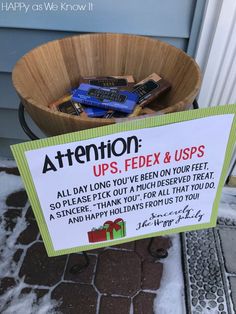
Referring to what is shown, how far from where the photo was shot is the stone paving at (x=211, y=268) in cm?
109

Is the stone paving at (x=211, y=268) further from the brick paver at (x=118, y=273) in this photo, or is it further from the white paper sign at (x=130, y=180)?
the white paper sign at (x=130, y=180)

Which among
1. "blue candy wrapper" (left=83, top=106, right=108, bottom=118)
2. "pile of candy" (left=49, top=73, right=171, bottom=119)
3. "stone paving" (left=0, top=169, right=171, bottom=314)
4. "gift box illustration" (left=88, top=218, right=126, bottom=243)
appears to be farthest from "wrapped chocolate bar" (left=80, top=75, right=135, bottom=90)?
"stone paving" (left=0, top=169, right=171, bottom=314)

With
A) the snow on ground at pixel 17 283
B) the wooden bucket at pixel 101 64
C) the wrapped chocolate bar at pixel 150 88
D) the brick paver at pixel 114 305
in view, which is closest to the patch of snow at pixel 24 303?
the snow on ground at pixel 17 283

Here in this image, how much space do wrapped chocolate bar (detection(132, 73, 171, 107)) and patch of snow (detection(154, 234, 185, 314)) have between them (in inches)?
25.3

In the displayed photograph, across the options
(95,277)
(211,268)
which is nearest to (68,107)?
(95,277)

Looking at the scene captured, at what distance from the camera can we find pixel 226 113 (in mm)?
665

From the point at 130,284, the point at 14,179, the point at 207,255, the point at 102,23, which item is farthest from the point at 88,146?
the point at 14,179

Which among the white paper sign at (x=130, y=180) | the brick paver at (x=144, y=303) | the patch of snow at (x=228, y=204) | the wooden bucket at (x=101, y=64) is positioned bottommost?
the brick paver at (x=144, y=303)

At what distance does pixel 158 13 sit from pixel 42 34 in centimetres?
39

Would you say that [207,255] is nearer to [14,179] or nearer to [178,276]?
[178,276]

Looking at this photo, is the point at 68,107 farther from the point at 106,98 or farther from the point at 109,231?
the point at 109,231

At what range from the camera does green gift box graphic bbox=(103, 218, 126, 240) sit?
2.78 feet

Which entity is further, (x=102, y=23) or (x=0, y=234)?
(x=0, y=234)

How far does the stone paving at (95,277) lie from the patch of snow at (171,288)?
0.07 feet
